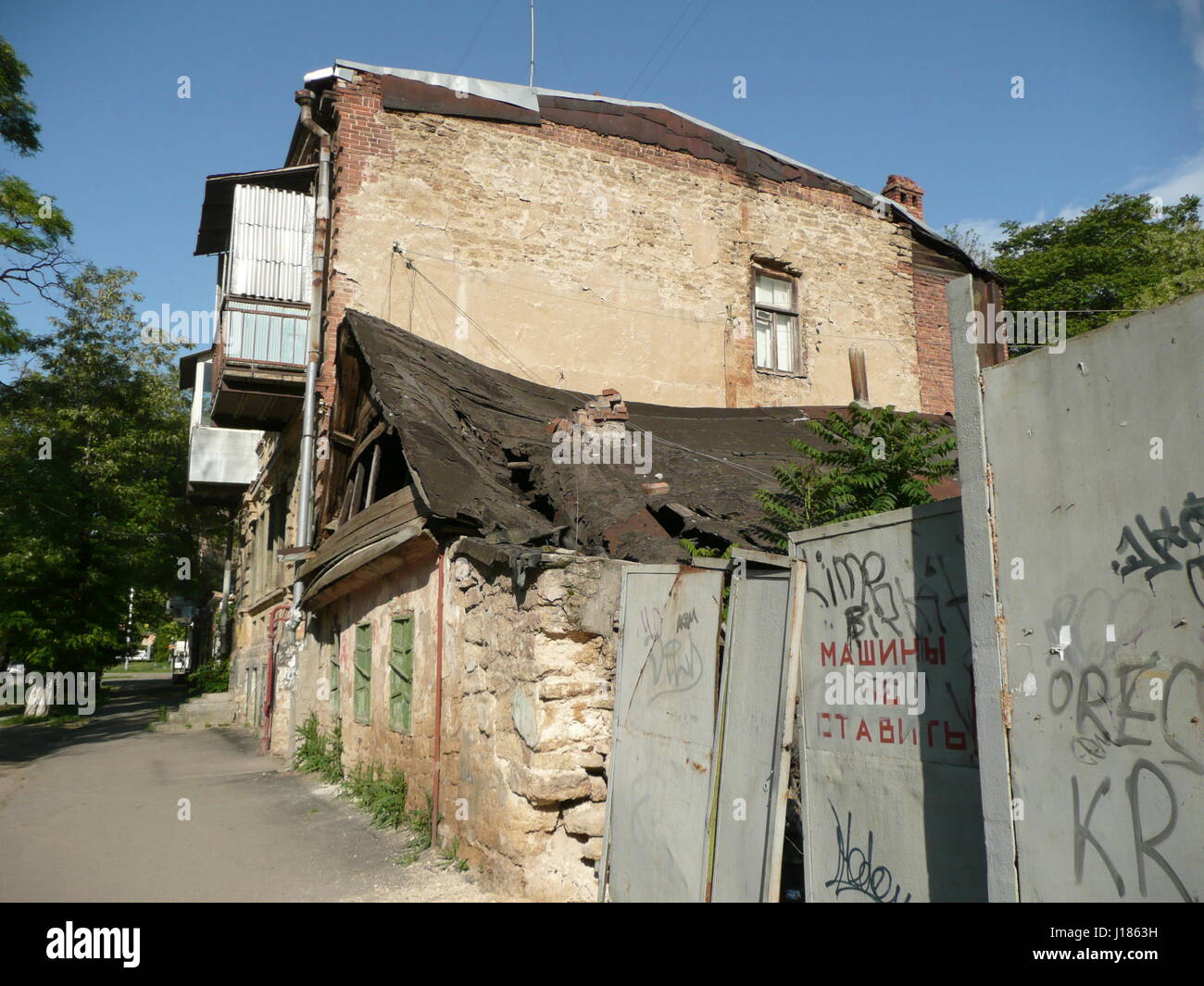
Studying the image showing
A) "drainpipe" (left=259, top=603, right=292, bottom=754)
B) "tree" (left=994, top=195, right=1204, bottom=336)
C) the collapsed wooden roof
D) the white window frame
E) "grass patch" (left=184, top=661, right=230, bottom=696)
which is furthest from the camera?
"grass patch" (left=184, top=661, right=230, bottom=696)

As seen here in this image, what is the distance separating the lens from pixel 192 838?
8164 mm

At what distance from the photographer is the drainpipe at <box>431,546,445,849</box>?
278 inches

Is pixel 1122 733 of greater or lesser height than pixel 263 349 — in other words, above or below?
below

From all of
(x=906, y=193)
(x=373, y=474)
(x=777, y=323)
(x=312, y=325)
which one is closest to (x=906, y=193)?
(x=906, y=193)

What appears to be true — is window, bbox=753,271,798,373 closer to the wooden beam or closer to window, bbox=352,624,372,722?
the wooden beam

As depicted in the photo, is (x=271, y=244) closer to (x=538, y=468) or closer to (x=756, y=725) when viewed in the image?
(x=538, y=468)

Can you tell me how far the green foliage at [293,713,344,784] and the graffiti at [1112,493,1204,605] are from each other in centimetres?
966

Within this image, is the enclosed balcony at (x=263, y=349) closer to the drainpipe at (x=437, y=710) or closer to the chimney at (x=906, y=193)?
the drainpipe at (x=437, y=710)

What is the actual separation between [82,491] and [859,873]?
787 inches

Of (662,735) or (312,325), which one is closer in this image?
(662,735)

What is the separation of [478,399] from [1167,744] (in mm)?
8034

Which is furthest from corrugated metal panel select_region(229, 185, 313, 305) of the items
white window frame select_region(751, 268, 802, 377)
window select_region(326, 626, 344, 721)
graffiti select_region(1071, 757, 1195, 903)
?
graffiti select_region(1071, 757, 1195, 903)
